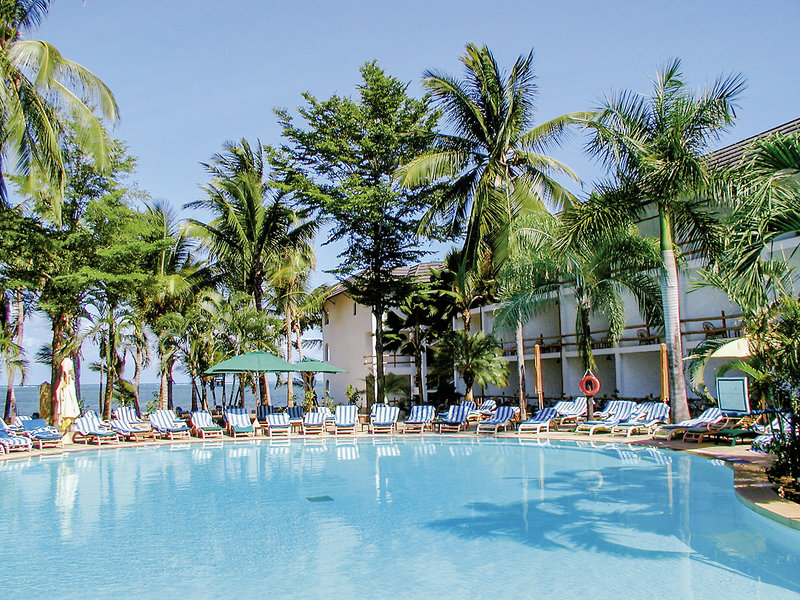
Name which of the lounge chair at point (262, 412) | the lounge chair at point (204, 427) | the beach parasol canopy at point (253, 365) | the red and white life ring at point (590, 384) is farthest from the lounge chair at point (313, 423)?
the red and white life ring at point (590, 384)

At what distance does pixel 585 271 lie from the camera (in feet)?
57.3

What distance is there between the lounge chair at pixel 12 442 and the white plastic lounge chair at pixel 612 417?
13597mm

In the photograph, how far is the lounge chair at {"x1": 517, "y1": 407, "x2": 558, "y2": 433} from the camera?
58.2 feet

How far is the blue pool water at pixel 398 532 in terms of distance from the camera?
20.0 feet

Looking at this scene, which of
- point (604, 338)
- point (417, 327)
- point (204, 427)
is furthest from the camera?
point (417, 327)

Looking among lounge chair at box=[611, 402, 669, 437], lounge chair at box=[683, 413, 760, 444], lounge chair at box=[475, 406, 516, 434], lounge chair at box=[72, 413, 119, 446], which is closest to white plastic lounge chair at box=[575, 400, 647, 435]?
lounge chair at box=[611, 402, 669, 437]

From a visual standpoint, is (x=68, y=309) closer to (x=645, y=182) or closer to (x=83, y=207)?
(x=83, y=207)

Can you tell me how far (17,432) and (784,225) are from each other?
55.4 ft

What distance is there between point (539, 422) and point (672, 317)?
4712mm

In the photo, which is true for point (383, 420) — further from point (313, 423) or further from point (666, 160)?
point (666, 160)

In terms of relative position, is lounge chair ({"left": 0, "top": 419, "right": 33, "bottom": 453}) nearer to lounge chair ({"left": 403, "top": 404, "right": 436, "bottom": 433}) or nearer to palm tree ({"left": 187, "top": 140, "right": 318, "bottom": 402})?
palm tree ({"left": 187, "top": 140, "right": 318, "bottom": 402})

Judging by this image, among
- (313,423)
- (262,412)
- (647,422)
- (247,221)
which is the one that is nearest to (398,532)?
(647,422)

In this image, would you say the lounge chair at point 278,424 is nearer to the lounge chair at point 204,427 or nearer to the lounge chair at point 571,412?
the lounge chair at point 204,427

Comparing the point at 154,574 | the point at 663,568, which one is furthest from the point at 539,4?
the point at 154,574
